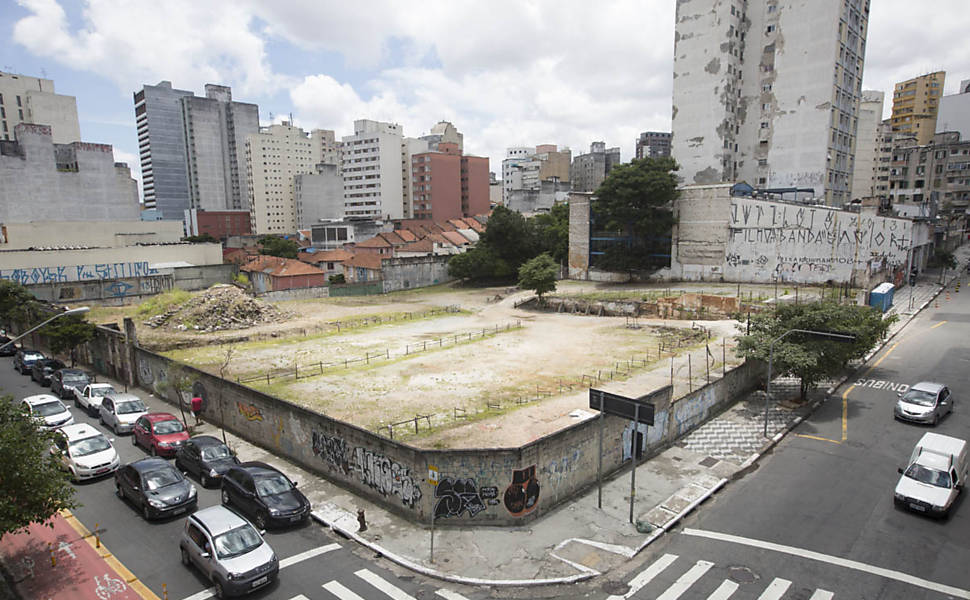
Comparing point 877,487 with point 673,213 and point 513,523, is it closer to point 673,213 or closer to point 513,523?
point 513,523

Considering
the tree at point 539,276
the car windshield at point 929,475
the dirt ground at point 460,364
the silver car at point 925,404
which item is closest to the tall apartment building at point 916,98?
the tree at point 539,276

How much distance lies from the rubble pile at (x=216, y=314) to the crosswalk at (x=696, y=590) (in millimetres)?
41376

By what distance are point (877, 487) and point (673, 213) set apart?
48.7 m

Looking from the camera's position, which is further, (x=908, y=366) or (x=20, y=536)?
(x=908, y=366)

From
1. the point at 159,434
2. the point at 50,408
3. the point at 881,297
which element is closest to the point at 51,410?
the point at 50,408

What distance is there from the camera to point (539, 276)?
56.4m

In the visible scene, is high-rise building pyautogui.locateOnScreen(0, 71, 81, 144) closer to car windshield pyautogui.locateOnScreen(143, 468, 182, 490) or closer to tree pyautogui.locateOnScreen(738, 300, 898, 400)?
car windshield pyautogui.locateOnScreen(143, 468, 182, 490)

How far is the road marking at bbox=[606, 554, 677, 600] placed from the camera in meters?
14.4

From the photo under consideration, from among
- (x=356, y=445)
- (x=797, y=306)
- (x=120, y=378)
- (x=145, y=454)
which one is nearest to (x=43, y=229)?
(x=120, y=378)

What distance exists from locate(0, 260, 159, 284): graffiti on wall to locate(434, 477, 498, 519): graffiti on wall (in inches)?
2620

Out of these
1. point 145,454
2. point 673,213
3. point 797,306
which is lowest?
point 145,454

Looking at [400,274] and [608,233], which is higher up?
Answer: [608,233]

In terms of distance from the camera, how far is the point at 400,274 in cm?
7769

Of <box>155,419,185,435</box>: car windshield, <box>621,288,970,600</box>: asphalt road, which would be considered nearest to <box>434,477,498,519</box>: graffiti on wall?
<box>621,288,970,600</box>: asphalt road
